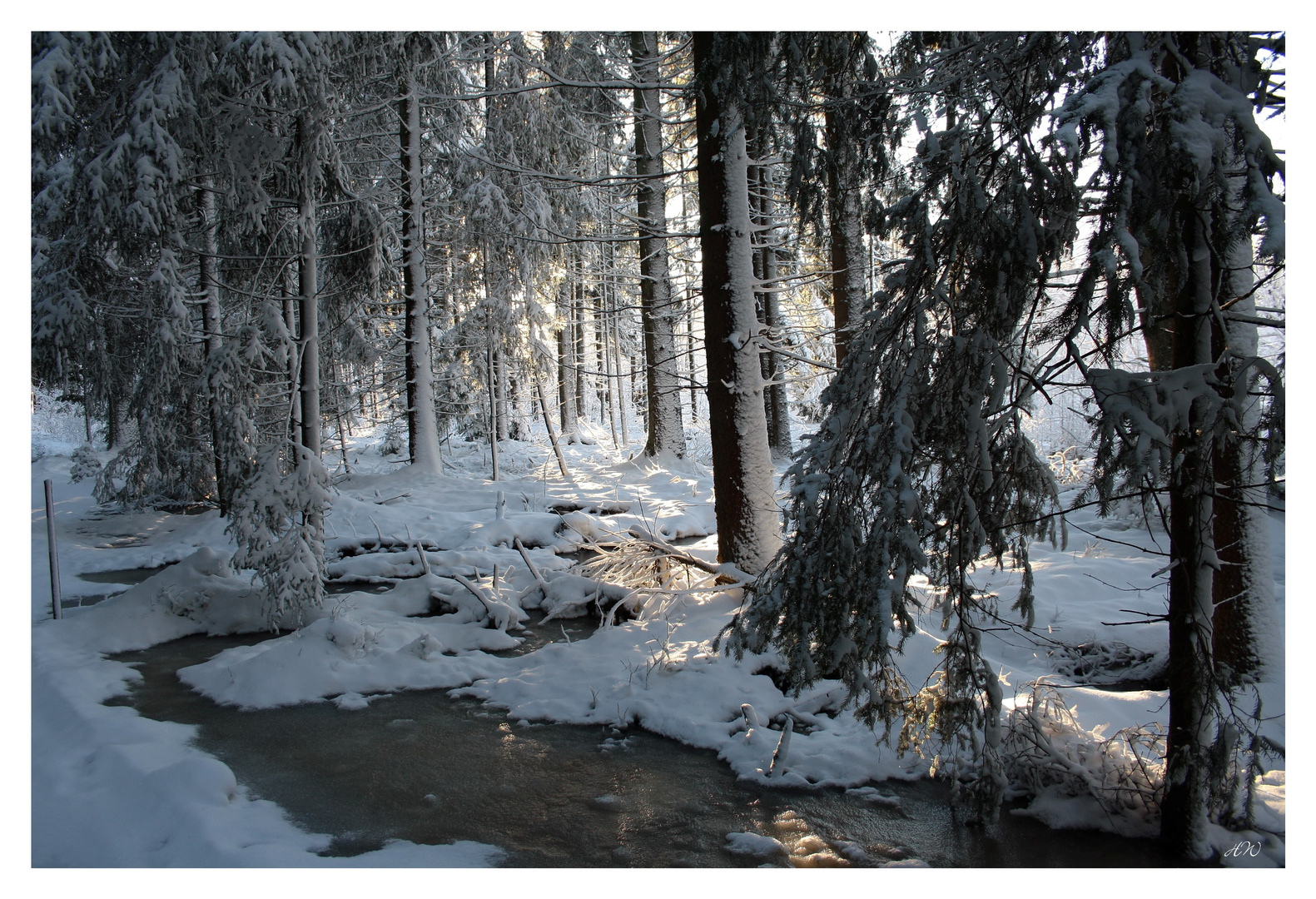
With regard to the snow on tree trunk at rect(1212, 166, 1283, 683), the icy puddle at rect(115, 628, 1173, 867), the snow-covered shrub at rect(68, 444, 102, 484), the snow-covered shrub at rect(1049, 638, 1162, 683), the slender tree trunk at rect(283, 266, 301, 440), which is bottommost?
the icy puddle at rect(115, 628, 1173, 867)

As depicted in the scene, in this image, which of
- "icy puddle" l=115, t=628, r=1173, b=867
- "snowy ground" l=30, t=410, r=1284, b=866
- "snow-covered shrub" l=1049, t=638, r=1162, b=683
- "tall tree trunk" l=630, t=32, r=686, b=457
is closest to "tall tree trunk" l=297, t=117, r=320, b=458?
"snowy ground" l=30, t=410, r=1284, b=866

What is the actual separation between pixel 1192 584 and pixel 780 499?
2569mm

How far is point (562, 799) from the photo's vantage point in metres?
3.43

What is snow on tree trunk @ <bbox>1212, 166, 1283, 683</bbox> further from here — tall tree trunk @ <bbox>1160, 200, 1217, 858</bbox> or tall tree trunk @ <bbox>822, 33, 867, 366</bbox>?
tall tree trunk @ <bbox>822, 33, 867, 366</bbox>

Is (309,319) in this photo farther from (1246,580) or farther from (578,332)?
(578,332)

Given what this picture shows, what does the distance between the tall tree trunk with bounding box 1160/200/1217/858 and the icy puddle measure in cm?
39

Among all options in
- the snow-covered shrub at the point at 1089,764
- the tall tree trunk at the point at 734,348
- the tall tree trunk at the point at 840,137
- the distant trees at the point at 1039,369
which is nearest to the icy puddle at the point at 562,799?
the snow-covered shrub at the point at 1089,764

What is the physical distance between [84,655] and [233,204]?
12.2 feet

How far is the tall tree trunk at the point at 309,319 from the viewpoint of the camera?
5680 millimetres

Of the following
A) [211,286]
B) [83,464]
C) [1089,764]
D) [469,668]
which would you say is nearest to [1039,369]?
[1089,764]

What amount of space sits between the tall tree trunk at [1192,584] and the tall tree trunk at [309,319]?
5631 mm

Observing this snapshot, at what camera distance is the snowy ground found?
3020mm

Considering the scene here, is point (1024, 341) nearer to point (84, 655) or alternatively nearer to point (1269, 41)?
point (1269, 41)

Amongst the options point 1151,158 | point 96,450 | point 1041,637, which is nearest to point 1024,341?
point 1151,158
